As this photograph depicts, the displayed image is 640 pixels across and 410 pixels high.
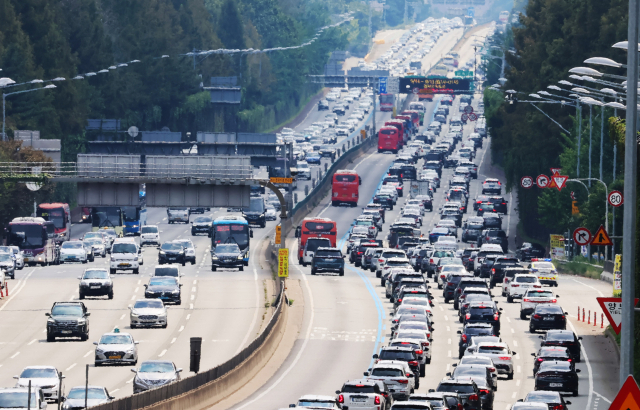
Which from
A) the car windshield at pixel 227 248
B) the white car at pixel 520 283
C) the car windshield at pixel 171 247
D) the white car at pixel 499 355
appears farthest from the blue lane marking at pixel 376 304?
the car windshield at pixel 171 247

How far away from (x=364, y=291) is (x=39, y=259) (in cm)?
2551

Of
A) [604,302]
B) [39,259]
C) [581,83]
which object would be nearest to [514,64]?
[581,83]

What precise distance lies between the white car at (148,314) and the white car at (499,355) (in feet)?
53.1

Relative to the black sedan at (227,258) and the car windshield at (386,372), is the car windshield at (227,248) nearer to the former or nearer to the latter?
the black sedan at (227,258)

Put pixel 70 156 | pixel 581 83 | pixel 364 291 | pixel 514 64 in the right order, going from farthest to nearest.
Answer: pixel 70 156
pixel 514 64
pixel 581 83
pixel 364 291

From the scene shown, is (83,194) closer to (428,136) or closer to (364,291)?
(364,291)

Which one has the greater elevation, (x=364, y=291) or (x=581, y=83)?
(x=581, y=83)

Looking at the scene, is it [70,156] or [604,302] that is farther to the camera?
[70,156]

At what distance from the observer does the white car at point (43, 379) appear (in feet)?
130

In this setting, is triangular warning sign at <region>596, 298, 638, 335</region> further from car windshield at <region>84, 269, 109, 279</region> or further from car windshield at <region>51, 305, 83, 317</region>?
car windshield at <region>84, 269, 109, 279</region>

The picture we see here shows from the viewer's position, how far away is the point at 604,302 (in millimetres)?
21984

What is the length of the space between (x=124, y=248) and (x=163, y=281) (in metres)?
15.4

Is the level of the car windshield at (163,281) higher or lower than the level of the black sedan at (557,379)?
lower

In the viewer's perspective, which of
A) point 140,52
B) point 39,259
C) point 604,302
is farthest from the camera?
point 140,52
